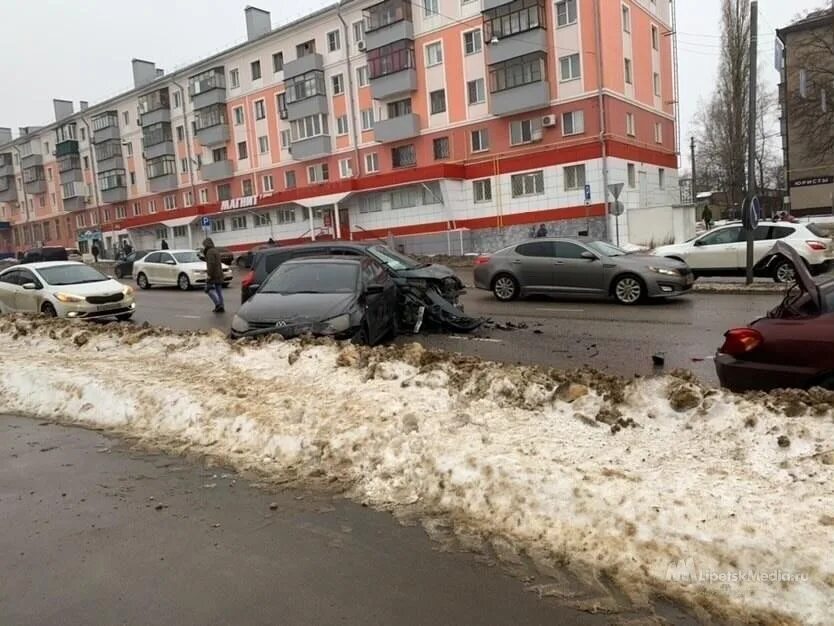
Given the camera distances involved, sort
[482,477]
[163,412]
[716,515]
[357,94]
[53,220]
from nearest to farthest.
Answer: [716,515] → [482,477] → [163,412] → [357,94] → [53,220]

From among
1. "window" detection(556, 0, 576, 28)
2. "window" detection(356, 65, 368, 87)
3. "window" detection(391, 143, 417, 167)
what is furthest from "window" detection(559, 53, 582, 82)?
"window" detection(356, 65, 368, 87)

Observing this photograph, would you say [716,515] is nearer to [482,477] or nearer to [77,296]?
[482,477]

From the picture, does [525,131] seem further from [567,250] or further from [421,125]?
[567,250]

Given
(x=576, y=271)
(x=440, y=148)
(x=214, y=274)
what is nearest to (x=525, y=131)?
(x=440, y=148)

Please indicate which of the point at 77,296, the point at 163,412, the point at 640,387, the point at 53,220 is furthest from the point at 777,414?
the point at 53,220

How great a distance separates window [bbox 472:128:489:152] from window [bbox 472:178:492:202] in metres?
A: 1.88

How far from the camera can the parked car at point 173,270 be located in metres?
23.7

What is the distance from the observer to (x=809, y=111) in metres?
38.2

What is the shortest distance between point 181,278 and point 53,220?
61320mm

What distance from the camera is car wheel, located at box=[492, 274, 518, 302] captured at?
1548cm

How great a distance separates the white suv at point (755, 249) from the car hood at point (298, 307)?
10834mm

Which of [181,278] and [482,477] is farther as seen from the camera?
[181,278]

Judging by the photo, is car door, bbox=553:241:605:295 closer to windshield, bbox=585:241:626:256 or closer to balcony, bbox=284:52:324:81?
windshield, bbox=585:241:626:256

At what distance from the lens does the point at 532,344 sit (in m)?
10.0
